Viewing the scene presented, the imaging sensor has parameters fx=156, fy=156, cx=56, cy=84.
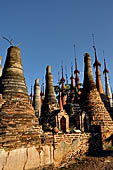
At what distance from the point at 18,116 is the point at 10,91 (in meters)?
1.65

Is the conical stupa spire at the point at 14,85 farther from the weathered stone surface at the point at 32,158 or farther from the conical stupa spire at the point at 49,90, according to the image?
the conical stupa spire at the point at 49,90

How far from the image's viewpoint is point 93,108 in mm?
15945

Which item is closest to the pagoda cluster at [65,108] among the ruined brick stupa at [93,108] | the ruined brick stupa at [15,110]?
the ruined brick stupa at [93,108]

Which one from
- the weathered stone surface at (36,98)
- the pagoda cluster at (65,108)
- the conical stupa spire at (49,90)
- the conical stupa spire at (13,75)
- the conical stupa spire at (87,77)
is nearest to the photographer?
the conical stupa spire at (13,75)

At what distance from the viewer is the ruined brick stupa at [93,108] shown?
47.4ft

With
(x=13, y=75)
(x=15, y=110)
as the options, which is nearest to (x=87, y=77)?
(x=13, y=75)

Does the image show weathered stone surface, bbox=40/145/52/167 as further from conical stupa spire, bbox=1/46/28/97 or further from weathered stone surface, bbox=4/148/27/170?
conical stupa spire, bbox=1/46/28/97

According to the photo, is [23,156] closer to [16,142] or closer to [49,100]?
[16,142]

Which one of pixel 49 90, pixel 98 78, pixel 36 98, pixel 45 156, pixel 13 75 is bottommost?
pixel 45 156

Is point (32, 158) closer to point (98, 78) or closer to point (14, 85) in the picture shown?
point (14, 85)

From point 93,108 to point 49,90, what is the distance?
16.8ft

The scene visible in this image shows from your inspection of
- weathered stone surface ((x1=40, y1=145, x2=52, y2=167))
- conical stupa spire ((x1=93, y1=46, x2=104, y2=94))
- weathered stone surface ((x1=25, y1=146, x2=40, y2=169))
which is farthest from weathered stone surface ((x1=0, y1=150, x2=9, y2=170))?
conical stupa spire ((x1=93, y1=46, x2=104, y2=94))

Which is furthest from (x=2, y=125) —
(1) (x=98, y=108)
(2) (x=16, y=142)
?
(1) (x=98, y=108)

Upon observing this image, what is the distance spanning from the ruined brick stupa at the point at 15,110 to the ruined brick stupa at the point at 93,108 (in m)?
7.90
